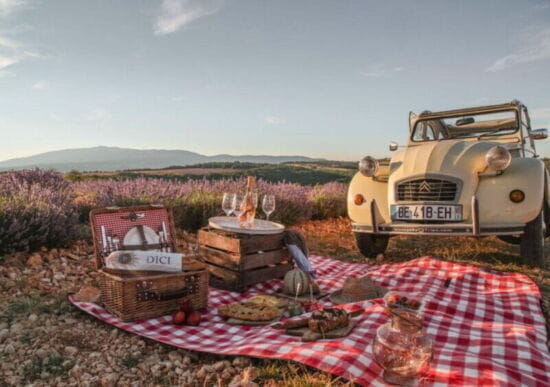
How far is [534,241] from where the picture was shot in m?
4.63

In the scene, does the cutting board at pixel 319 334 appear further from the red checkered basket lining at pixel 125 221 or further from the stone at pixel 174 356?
the red checkered basket lining at pixel 125 221

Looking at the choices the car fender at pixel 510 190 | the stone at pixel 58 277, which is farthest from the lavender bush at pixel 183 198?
the car fender at pixel 510 190

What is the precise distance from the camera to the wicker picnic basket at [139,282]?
3.06m

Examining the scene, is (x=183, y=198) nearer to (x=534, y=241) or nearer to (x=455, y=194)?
(x=455, y=194)

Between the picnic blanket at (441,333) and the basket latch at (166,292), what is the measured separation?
0.16 meters

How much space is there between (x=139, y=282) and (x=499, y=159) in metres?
3.70

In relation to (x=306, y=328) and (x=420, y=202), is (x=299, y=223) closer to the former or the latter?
(x=420, y=202)

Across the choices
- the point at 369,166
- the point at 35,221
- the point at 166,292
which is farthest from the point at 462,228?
the point at 35,221

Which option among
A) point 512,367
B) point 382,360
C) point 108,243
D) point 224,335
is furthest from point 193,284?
point 512,367

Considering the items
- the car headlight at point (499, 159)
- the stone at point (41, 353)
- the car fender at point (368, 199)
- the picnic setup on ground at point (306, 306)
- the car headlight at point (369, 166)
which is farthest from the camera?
the car headlight at point (369, 166)

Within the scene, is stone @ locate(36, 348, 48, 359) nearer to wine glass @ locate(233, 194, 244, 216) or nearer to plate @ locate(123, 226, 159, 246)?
plate @ locate(123, 226, 159, 246)

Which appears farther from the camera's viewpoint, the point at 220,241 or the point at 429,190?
the point at 429,190

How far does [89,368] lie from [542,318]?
10.2 feet

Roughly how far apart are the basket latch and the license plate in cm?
254
